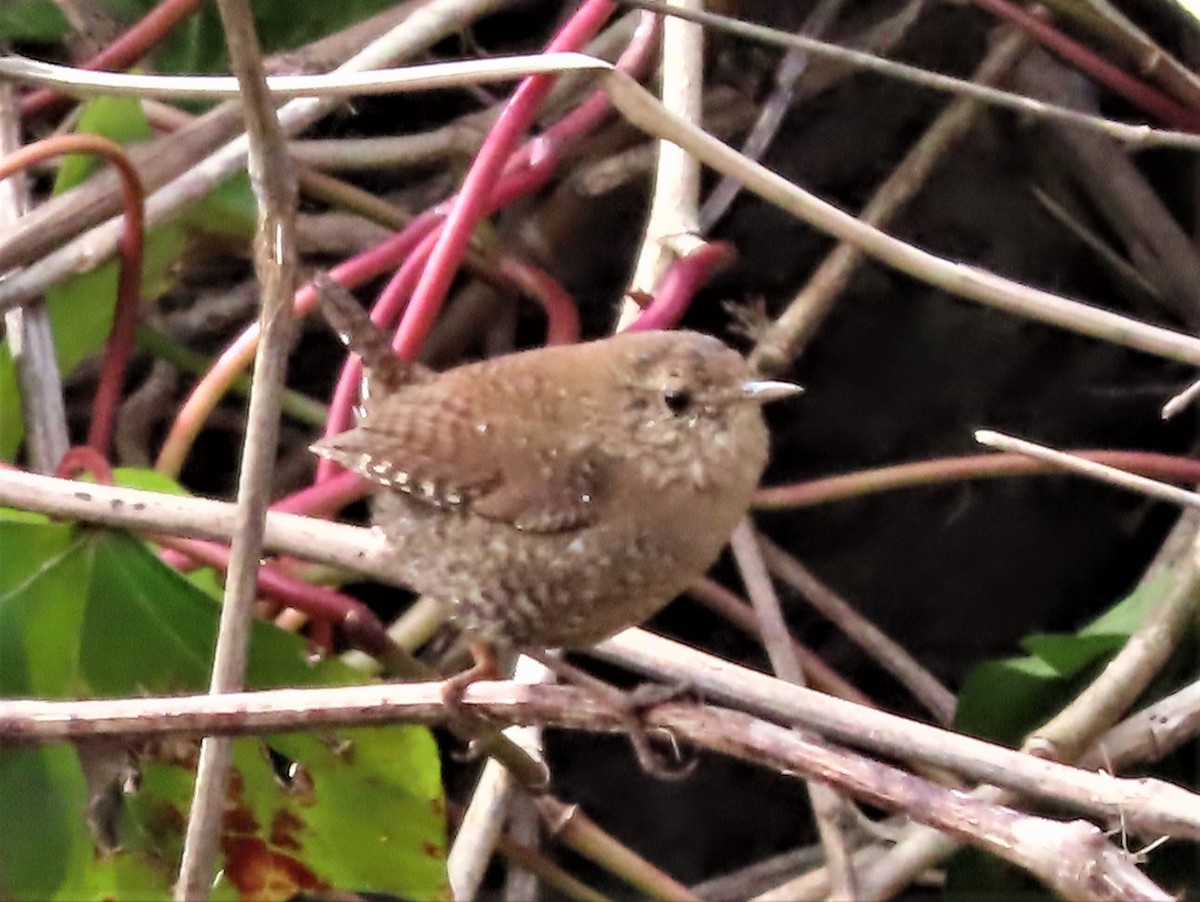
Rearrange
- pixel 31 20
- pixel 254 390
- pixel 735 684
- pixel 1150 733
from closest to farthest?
pixel 254 390 → pixel 735 684 → pixel 1150 733 → pixel 31 20

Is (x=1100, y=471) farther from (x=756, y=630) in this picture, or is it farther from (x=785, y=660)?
(x=756, y=630)

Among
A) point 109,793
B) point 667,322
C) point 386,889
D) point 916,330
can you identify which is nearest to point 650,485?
point 667,322

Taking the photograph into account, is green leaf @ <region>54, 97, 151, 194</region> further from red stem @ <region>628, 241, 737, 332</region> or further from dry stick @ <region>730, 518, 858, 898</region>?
dry stick @ <region>730, 518, 858, 898</region>

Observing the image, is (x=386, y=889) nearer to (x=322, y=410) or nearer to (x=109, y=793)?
(x=109, y=793)

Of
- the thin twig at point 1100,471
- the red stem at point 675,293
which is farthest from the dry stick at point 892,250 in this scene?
the red stem at point 675,293

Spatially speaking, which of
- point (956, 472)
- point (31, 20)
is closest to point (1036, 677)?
point (956, 472)

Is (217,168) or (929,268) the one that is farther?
(217,168)

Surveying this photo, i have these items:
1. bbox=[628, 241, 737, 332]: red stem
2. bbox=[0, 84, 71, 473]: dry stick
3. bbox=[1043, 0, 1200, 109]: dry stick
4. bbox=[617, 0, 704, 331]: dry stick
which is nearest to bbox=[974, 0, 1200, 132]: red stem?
bbox=[1043, 0, 1200, 109]: dry stick
